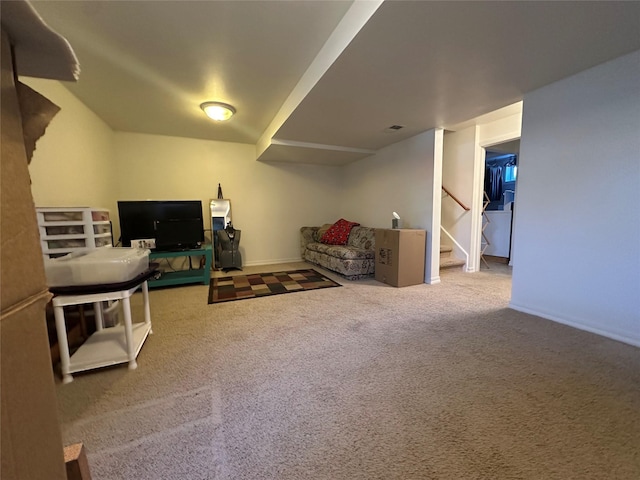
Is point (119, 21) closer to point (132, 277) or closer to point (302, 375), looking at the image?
point (132, 277)

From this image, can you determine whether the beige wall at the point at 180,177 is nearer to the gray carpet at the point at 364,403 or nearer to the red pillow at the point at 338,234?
the red pillow at the point at 338,234

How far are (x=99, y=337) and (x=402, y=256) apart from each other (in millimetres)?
3109

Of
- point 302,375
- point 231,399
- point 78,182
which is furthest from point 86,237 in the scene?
point 302,375

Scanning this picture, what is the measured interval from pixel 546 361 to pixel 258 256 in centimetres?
434

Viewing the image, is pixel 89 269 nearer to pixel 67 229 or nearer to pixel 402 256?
pixel 67 229

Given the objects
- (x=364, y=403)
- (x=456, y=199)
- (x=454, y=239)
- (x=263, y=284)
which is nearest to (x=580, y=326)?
(x=364, y=403)

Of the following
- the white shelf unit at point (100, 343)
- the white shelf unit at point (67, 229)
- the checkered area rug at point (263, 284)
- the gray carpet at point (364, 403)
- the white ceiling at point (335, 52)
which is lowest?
the gray carpet at point (364, 403)

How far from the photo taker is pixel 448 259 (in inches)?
171

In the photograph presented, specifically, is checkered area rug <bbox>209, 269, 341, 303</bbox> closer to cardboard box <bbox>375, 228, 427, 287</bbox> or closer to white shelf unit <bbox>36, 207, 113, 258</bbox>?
cardboard box <bbox>375, 228, 427, 287</bbox>

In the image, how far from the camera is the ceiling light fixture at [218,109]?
114 inches

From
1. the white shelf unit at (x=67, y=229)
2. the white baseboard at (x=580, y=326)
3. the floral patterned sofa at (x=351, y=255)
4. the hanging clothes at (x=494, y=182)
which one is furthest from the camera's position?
the hanging clothes at (x=494, y=182)

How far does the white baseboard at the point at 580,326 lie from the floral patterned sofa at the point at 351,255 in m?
1.78

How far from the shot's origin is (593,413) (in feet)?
4.03

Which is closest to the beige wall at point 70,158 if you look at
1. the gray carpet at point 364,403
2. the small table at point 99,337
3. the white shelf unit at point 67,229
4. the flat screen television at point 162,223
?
the white shelf unit at point 67,229
